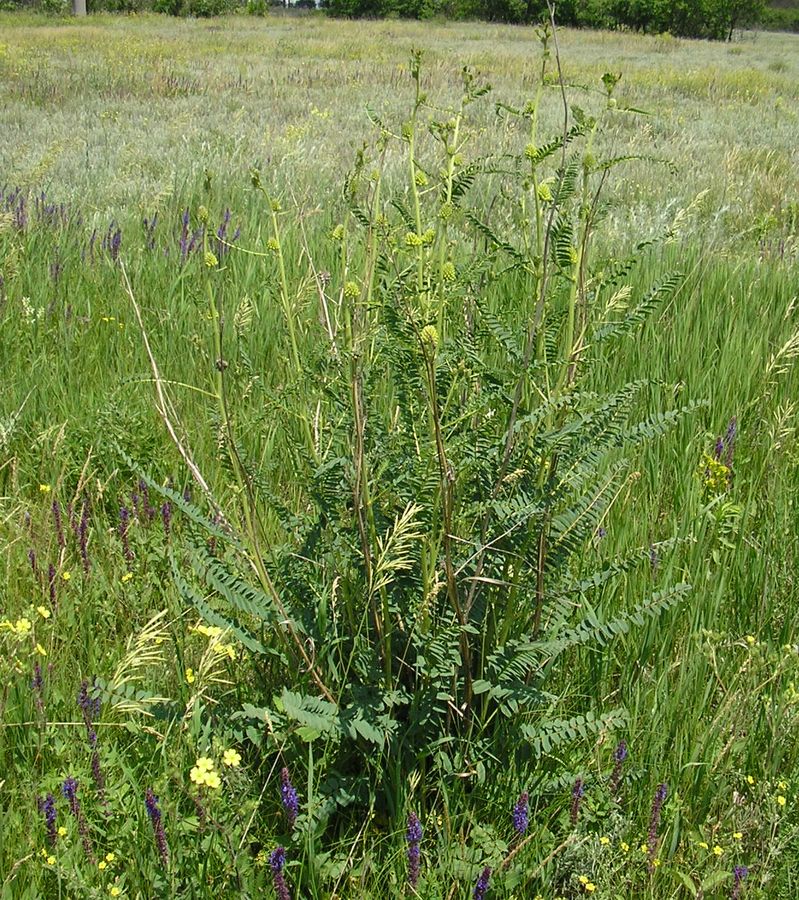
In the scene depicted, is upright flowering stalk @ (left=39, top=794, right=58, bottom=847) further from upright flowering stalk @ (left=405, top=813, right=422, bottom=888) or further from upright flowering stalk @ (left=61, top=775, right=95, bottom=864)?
upright flowering stalk @ (left=405, top=813, right=422, bottom=888)

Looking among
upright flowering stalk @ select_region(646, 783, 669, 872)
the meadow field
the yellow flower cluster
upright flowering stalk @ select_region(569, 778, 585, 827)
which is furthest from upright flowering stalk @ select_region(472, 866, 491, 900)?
the yellow flower cluster

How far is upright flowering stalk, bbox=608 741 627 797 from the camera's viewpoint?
4.68ft

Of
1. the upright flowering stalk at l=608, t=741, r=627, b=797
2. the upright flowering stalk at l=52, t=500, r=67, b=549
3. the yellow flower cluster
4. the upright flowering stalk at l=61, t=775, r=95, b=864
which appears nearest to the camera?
the yellow flower cluster

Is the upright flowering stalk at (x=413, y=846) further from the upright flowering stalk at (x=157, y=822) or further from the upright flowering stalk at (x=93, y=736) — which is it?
the upright flowering stalk at (x=93, y=736)

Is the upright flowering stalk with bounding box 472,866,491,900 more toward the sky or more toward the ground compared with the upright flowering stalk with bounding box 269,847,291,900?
more toward the ground

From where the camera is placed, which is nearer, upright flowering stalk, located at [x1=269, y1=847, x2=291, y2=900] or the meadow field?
upright flowering stalk, located at [x1=269, y1=847, x2=291, y2=900]

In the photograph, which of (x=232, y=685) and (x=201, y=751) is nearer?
(x=201, y=751)

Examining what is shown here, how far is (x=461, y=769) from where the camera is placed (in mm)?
1511

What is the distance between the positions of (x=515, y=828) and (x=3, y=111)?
11.4 m

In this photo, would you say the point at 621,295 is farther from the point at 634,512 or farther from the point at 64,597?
the point at 64,597

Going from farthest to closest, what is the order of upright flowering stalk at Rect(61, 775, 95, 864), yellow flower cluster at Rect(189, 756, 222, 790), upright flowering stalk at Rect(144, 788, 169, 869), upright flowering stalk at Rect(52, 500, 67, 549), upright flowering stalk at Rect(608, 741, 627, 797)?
1. upright flowering stalk at Rect(52, 500, 67, 549)
2. upright flowering stalk at Rect(608, 741, 627, 797)
3. upright flowering stalk at Rect(61, 775, 95, 864)
4. upright flowering stalk at Rect(144, 788, 169, 869)
5. yellow flower cluster at Rect(189, 756, 222, 790)

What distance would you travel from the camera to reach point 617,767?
1435mm

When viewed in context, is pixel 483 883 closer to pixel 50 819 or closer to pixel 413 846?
pixel 413 846

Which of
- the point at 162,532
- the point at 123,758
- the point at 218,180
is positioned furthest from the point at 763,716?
the point at 218,180
